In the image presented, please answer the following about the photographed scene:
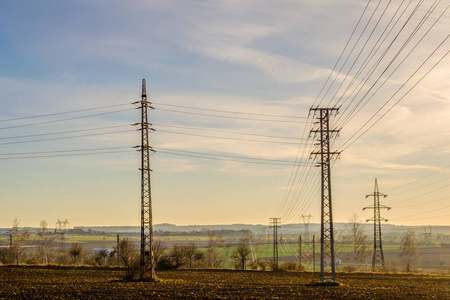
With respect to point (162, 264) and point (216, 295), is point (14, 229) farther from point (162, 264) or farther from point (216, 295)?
point (216, 295)

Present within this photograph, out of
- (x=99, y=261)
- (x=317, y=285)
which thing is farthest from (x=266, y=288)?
(x=99, y=261)

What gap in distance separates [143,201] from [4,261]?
2123 inches

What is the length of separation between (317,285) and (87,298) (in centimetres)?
2215

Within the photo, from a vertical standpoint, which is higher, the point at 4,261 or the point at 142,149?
the point at 142,149

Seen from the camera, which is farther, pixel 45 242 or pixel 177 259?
pixel 45 242

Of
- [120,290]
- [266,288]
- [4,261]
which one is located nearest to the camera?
[120,290]

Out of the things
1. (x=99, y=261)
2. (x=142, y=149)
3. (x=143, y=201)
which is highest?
(x=142, y=149)

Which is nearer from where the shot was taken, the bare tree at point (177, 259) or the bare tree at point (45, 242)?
the bare tree at point (177, 259)

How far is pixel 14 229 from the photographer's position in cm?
12000

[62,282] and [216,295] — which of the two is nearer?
[216,295]

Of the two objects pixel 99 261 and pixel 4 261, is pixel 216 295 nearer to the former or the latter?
pixel 99 261

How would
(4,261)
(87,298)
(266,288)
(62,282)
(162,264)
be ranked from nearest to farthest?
(87,298)
(266,288)
(62,282)
(162,264)
(4,261)

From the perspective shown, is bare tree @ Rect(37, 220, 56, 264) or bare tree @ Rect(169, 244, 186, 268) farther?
bare tree @ Rect(37, 220, 56, 264)

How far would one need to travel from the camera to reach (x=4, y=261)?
292 ft
